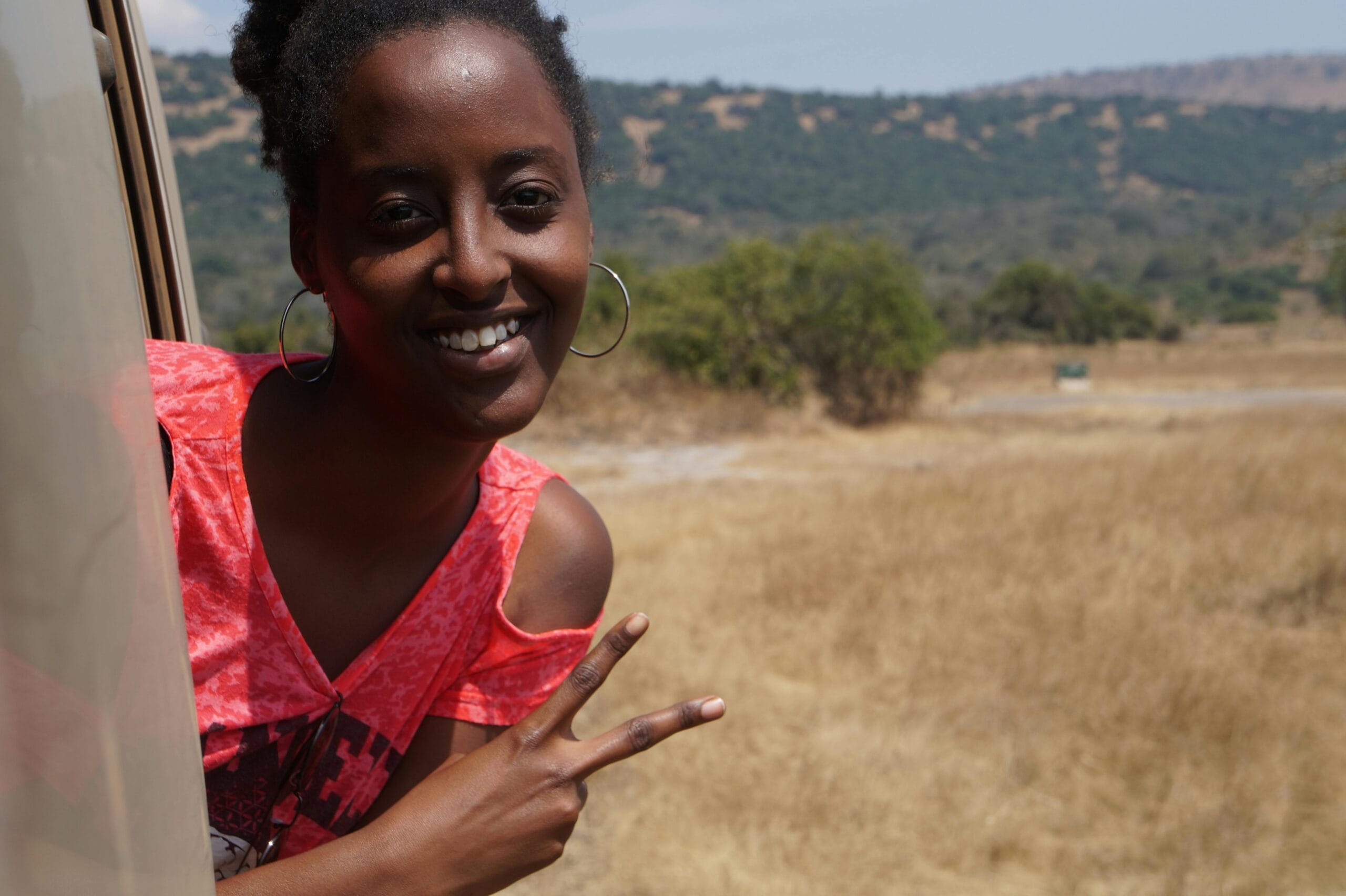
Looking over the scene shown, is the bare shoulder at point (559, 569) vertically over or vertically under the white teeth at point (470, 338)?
under

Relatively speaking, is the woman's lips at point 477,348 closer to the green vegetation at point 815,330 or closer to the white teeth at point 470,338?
the white teeth at point 470,338

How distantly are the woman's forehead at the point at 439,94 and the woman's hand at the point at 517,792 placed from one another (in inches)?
22.5

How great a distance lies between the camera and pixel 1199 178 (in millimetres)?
125562

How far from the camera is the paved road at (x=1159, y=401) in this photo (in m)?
22.0

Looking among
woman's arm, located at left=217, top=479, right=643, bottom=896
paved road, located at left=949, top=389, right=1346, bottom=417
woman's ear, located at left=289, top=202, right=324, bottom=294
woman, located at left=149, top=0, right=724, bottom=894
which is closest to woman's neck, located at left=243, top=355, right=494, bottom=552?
woman, located at left=149, top=0, right=724, bottom=894

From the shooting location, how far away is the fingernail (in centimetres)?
122

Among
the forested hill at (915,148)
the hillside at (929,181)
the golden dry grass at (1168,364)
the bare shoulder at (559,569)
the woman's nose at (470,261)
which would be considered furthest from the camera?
the forested hill at (915,148)

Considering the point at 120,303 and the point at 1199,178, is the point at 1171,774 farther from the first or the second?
the point at 1199,178

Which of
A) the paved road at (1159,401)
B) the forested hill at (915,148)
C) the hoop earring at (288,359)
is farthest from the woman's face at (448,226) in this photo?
the forested hill at (915,148)

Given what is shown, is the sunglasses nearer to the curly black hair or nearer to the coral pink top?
the coral pink top

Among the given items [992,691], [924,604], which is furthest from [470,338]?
[924,604]

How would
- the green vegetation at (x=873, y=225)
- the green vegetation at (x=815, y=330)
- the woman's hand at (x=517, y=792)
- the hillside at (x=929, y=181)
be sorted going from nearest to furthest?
1. the woman's hand at (x=517, y=792)
2. the green vegetation at (x=815, y=330)
3. the green vegetation at (x=873, y=225)
4. the hillside at (x=929, y=181)

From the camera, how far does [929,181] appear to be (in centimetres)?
12444

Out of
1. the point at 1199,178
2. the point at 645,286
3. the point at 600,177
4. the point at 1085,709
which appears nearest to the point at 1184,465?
the point at 1085,709
